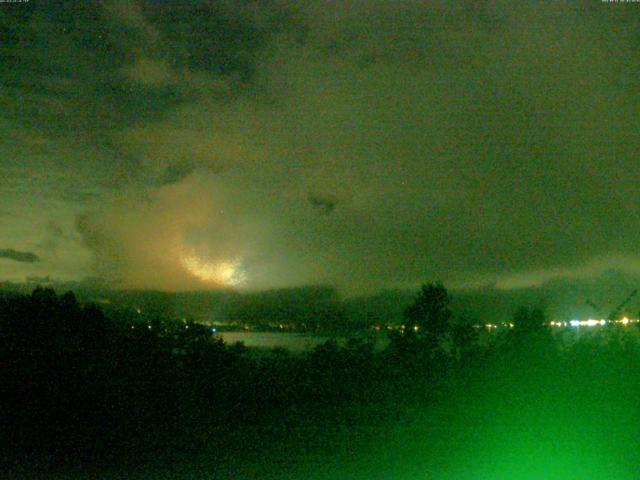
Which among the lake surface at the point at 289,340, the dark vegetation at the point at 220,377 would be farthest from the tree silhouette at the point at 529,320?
the lake surface at the point at 289,340

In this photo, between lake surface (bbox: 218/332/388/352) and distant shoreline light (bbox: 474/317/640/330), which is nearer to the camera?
distant shoreline light (bbox: 474/317/640/330)

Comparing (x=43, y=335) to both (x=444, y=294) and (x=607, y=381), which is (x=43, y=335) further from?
(x=607, y=381)

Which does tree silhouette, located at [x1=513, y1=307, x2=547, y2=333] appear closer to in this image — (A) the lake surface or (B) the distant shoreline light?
(B) the distant shoreline light

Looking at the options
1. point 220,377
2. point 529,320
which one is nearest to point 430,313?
point 529,320

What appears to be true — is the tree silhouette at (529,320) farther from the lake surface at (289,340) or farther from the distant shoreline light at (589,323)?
the lake surface at (289,340)

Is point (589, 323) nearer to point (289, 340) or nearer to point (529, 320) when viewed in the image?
point (529, 320)

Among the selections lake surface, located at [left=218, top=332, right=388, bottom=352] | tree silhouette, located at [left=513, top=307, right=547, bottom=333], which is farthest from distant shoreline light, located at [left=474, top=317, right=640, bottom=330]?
lake surface, located at [left=218, top=332, right=388, bottom=352]

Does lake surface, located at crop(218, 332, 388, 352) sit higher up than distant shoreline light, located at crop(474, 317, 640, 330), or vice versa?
distant shoreline light, located at crop(474, 317, 640, 330)

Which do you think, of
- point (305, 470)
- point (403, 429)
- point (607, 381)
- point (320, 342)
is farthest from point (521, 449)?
point (320, 342)
